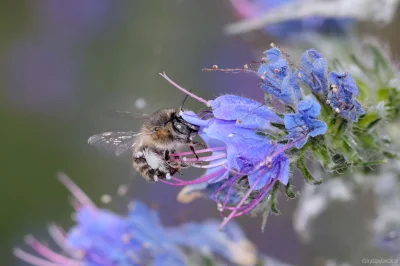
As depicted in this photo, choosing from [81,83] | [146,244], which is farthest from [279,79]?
[81,83]

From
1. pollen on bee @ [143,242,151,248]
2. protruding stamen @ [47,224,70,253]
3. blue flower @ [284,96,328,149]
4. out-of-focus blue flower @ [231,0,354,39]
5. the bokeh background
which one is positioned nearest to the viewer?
blue flower @ [284,96,328,149]

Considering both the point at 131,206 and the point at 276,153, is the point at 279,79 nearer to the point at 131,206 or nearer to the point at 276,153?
the point at 276,153

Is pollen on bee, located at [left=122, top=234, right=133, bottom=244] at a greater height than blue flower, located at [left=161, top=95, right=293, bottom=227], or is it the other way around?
pollen on bee, located at [left=122, top=234, right=133, bottom=244]

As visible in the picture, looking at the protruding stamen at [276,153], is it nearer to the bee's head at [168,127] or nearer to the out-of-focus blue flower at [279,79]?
the out-of-focus blue flower at [279,79]

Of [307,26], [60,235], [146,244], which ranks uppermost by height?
[307,26]

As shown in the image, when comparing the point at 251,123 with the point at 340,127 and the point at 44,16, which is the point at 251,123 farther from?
the point at 44,16

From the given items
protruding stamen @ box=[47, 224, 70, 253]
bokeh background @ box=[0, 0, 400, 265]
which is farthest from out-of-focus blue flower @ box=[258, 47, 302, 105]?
bokeh background @ box=[0, 0, 400, 265]

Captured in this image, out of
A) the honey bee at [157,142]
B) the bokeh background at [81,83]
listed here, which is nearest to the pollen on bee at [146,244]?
the honey bee at [157,142]

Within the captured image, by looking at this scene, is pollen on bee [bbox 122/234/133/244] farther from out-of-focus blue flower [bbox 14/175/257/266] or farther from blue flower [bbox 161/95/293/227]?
blue flower [bbox 161/95/293/227]
